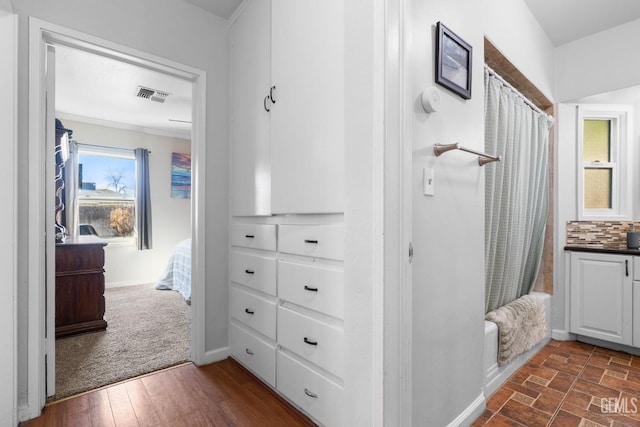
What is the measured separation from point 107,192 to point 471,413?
537cm

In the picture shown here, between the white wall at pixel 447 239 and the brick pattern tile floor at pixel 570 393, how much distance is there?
23 centimetres

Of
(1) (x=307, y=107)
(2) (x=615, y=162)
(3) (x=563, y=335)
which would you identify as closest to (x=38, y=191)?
(1) (x=307, y=107)

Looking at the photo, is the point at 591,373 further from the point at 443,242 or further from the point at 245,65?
the point at 245,65

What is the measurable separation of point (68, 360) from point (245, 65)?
2.47 meters

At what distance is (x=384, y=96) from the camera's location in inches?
40.8

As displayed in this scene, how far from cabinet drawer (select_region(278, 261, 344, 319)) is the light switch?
1.67 feet

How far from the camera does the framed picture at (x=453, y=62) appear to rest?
1.33 metres

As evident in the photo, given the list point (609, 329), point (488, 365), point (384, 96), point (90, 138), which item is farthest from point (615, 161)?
point (90, 138)

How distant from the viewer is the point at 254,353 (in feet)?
6.54

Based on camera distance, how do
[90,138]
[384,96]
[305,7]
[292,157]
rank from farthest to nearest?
[90,138]
[292,157]
[305,7]
[384,96]

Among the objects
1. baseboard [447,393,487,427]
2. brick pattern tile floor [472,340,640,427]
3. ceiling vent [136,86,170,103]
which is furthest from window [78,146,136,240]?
brick pattern tile floor [472,340,640,427]

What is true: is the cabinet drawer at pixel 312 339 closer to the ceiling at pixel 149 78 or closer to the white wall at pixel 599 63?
the ceiling at pixel 149 78

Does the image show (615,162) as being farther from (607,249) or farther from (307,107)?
(307,107)

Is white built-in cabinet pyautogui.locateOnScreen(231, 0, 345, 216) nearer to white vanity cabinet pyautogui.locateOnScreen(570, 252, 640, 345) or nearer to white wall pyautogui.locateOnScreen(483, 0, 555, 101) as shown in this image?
white wall pyautogui.locateOnScreen(483, 0, 555, 101)
